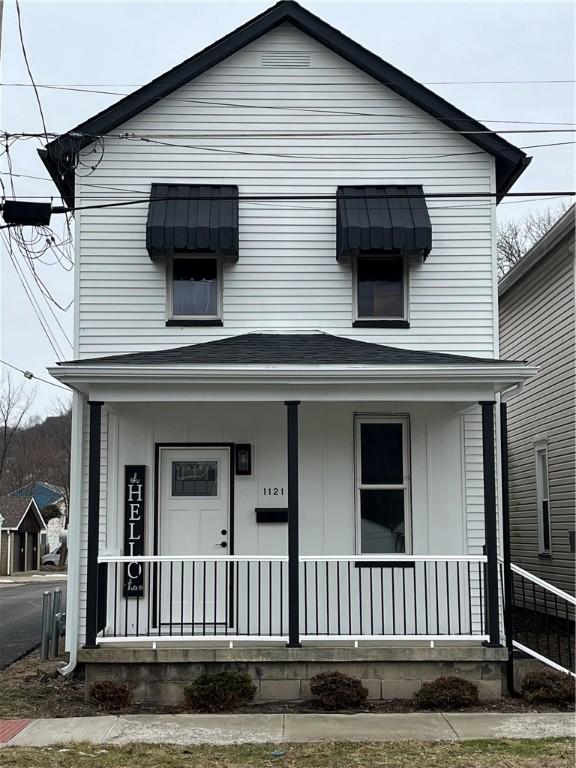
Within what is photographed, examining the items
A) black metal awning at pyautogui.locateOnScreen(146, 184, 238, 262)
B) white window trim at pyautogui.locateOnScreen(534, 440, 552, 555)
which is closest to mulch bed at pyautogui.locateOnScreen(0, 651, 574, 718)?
black metal awning at pyautogui.locateOnScreen(146, 184, 238, 262)

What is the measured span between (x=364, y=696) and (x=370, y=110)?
737 centimetres

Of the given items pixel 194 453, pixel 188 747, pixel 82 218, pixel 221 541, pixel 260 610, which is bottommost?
pixel 188 747

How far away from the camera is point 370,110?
12141 mm

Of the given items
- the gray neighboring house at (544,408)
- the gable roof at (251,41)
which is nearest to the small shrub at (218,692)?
the gray neighboring house at (544,408)

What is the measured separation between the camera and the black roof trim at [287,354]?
33.1 ft

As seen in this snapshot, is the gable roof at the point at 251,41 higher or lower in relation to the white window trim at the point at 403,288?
higher

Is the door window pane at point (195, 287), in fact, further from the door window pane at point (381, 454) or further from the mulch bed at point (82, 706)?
the mulch bed at point (82, 706)

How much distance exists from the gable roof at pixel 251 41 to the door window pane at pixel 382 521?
4.61m

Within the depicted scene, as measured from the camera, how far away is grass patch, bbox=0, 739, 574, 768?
721 centimetres

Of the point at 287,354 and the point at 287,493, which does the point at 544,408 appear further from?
→ the point at 287,354

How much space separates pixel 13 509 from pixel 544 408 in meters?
40.5

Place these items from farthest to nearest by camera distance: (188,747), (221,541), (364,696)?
(221,541)
(364,696)
(188,747)

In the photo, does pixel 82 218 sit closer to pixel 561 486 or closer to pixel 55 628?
pixel 55 628

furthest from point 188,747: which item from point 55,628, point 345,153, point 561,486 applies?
point 561,486
